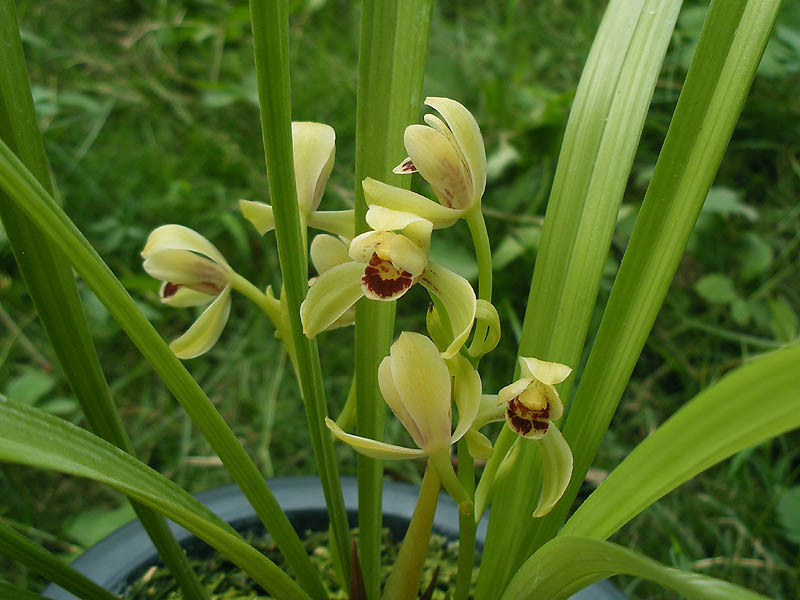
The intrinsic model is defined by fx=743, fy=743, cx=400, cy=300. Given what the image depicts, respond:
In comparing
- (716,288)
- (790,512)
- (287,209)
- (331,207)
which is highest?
(331,207)

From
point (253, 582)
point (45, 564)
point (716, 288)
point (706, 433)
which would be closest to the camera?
point (706, 433)

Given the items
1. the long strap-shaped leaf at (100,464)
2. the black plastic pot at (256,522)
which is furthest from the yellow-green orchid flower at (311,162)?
the black plastic pot at (256,522)

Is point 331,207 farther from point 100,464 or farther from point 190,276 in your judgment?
point 100,464

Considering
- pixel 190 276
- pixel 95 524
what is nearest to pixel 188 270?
pixel 190 276

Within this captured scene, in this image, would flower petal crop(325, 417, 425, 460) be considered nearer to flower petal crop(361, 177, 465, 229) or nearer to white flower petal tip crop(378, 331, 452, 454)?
white flower petal tip crop(378, 331, 452, 454)

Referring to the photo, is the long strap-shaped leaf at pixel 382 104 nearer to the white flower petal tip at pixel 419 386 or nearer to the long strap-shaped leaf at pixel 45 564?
the white flower petal tip at pixel 419 386

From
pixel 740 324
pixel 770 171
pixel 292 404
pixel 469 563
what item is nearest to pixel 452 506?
pixel 469 563

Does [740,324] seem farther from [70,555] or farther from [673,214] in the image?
[70,555]

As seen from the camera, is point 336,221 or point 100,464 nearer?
point 100,464
